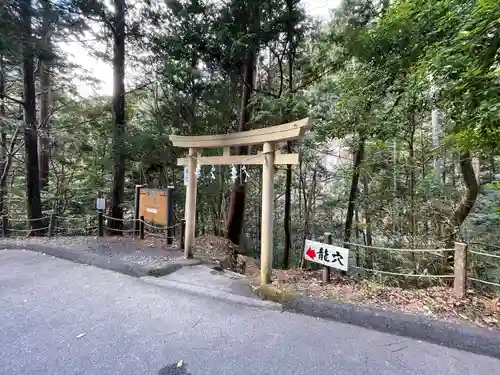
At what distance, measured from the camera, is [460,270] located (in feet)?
10.6

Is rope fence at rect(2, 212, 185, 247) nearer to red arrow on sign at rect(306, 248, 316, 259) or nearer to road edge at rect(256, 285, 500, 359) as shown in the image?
red arrow on sign at rect(306, 248, 316, 259)

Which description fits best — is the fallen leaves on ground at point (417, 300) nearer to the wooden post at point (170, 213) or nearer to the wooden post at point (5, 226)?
the wooden post at point (170, 213)

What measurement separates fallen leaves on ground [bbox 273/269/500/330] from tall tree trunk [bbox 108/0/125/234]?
5.91m

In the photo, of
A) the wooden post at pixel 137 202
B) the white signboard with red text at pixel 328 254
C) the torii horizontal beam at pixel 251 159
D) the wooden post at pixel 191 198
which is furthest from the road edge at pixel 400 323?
the wooden post at pixel 137 202

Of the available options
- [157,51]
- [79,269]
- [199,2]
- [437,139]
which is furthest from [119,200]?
[437,139]

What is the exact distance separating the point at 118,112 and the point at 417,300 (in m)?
8.38

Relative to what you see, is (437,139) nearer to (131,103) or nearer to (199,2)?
(199,2)

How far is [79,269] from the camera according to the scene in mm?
5000

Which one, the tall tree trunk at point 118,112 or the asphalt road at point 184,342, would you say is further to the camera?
the tall tree trunk at point 118,112

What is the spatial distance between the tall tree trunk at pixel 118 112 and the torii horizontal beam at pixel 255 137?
10.6 ft

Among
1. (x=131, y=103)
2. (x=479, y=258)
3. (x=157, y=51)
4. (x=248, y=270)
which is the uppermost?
(x=157, y=51)

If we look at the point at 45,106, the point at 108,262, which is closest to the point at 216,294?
the point at 108,262

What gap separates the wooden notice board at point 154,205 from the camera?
626cm

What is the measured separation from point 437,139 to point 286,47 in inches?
172
